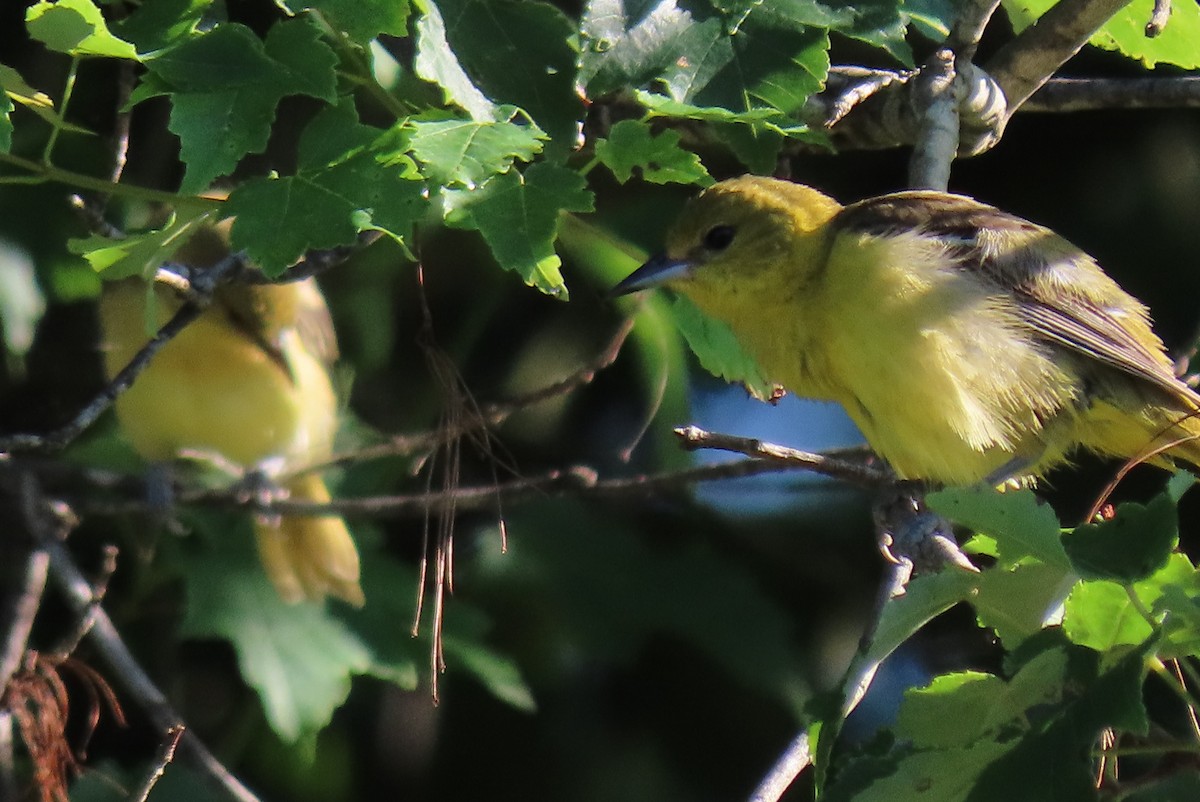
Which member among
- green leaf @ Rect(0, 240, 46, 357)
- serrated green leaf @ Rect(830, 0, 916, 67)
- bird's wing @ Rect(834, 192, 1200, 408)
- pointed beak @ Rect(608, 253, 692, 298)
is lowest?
green leaf @ Rect(0, 240, 46, 357)

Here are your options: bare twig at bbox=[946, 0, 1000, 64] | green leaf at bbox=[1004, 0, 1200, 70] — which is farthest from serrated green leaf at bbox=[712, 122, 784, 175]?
green leaf at bbox=[1004, 0, 1200, 70]

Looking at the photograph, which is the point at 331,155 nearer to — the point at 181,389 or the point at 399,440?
the point at 399,440

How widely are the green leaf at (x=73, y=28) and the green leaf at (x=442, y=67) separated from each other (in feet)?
1.39

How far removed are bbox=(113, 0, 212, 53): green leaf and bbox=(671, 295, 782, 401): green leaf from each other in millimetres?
1390

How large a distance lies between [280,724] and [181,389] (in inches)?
60.9

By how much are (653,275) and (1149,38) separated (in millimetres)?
1121

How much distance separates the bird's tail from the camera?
4348 mm

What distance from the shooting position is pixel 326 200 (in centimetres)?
218

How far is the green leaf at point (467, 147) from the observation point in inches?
81.7

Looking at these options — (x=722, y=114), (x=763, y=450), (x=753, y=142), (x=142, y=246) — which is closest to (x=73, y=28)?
(x=142, y=246)

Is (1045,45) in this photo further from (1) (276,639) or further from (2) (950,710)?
(1) (276,639)

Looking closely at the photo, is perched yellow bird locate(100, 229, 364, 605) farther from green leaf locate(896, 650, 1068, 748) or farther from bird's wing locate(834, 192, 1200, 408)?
green leaf locate(896, 650, 1068, 748)

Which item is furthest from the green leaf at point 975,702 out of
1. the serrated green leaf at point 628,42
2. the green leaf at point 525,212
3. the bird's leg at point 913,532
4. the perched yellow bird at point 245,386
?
the perched yellow bird at point 245,386

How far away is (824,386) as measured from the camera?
3100 millimetres
